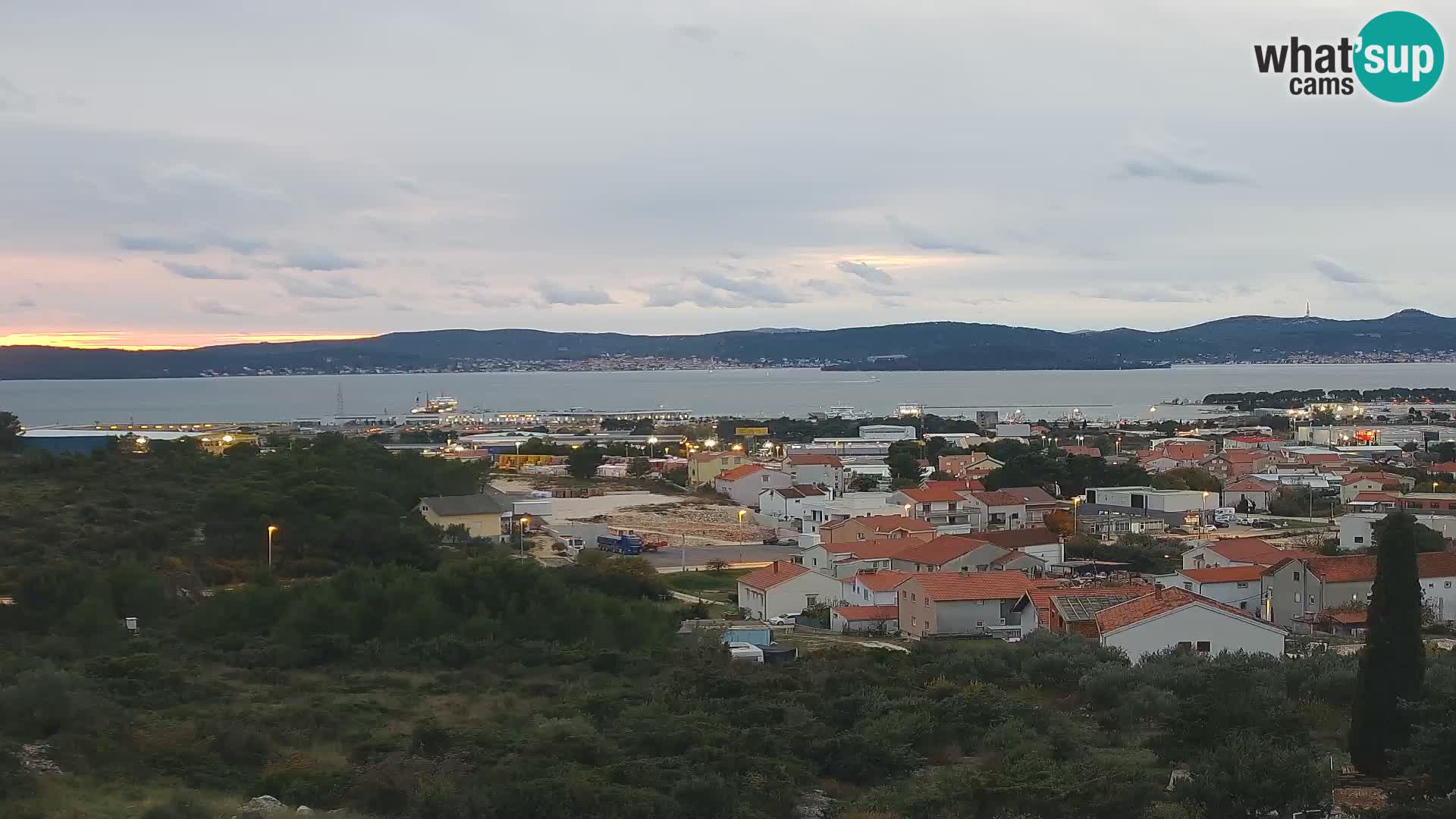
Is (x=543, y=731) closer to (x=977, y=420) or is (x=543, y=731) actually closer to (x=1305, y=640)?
(x=1305, y=640)

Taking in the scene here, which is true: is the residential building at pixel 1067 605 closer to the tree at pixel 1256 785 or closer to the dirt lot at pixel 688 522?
the tree at pixel 1256 785

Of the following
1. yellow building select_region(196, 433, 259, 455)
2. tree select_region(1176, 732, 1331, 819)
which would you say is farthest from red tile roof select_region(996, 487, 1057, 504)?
yellow building select_region(196, 433, 259, 455)

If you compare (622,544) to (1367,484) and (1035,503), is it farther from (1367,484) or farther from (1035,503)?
(1367,484)

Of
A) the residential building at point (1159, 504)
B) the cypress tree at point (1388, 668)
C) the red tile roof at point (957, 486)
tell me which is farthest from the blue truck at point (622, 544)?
the cypress tree at point (1388, 668)

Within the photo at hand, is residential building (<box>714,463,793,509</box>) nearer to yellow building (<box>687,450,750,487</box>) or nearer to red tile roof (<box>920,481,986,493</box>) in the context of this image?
yellow building (<box>687,450,750,487</box>)

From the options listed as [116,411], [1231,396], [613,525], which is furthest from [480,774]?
[116,411]

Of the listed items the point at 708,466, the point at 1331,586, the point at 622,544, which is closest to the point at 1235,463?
the point at 708,466
